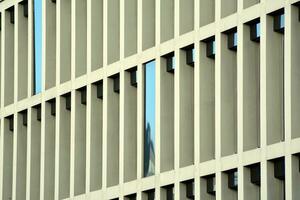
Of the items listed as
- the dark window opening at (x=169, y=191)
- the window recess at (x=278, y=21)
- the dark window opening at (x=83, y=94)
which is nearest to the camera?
the window recess at (x=278, y=21)

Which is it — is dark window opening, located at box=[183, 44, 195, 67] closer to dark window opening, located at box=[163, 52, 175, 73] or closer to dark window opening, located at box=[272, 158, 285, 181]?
dark window opening, located at box=[163, 52, 175, 73]

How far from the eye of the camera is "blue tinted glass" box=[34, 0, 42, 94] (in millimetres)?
59062

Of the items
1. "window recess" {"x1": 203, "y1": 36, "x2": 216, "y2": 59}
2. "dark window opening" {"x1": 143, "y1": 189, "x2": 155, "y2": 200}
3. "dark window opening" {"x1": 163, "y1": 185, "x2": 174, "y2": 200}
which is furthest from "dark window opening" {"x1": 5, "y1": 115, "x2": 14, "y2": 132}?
"window recess" {"x1": 203, "y1": 36, "x2": 216, "y2": 59}

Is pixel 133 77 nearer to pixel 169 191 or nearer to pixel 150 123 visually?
pixel 150 123

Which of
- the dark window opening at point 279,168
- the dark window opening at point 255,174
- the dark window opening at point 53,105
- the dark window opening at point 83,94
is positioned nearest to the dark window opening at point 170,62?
the dark window opening at point 255,174

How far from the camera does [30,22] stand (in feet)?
196

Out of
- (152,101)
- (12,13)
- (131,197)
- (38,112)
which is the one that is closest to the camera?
(152,101)

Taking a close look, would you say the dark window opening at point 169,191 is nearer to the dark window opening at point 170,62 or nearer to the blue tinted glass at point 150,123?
the blue tinted glass at point 150,123

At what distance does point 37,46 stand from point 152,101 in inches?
359

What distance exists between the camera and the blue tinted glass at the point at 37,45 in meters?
59.1

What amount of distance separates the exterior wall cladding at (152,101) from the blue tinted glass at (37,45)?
16cm

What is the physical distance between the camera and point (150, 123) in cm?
5131

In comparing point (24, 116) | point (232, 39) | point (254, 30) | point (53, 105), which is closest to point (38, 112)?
point (24, 116)

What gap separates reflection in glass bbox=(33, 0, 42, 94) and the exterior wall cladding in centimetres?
15
